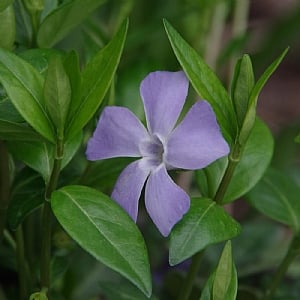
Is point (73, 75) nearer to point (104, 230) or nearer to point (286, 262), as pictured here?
point (104, 230)

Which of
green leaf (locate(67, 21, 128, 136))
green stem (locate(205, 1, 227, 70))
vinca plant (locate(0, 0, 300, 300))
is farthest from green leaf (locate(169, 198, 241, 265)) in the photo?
green stem (locate(205, 1, 227, 70))

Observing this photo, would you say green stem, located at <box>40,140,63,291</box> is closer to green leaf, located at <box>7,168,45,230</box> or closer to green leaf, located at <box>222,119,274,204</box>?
green leaf, located at <box>7,168,45,230</box>

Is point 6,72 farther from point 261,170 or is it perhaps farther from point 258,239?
point 258,239

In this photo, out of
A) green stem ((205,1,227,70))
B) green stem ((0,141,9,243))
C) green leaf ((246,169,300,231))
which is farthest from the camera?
green stem ((205,1,227,70))

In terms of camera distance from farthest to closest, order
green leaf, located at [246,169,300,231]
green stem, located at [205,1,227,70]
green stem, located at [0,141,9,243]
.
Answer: green stem, located at [205,1,227,70] → green leaf, located at [246,169,300,231] → green stem, located at [0,141,9,243]

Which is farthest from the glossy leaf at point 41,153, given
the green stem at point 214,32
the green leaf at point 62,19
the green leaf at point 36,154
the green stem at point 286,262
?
the green stem at point 214,32

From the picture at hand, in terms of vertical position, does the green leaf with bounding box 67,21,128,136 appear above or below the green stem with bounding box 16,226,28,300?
above

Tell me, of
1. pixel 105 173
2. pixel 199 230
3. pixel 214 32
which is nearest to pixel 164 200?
pixel 199 230
